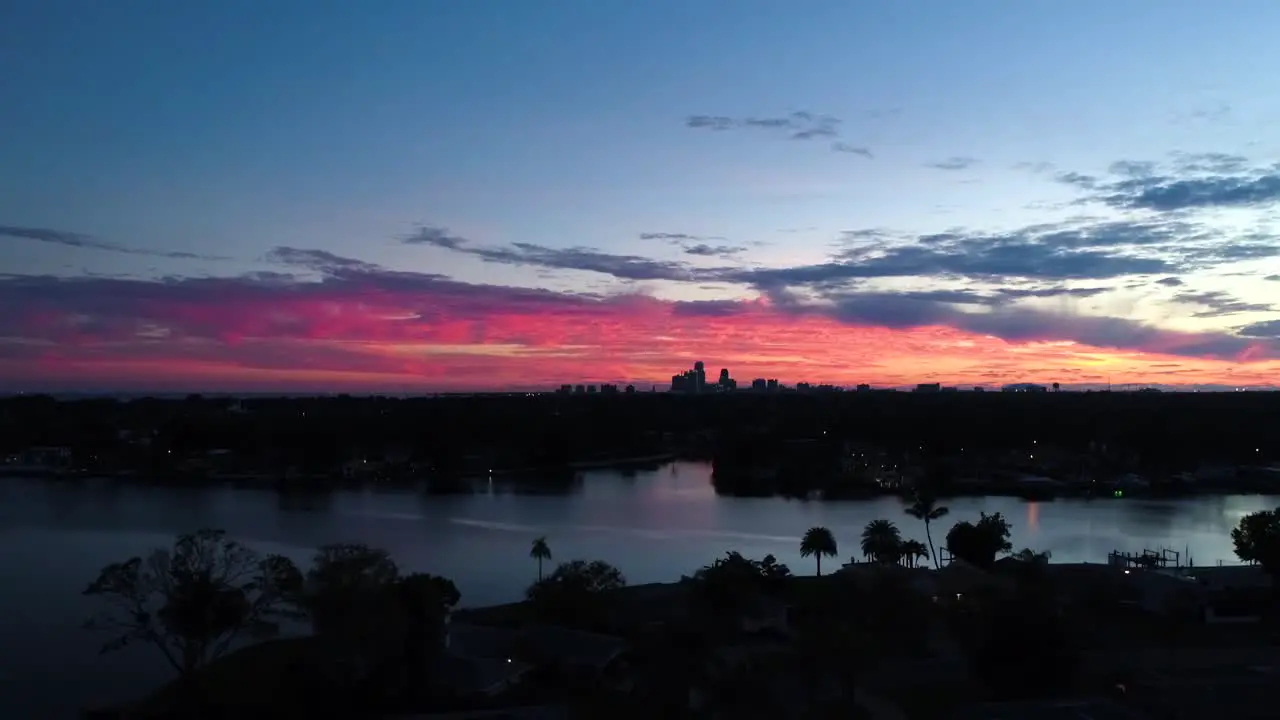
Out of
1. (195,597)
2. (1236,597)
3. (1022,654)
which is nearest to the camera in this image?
(1022,654)

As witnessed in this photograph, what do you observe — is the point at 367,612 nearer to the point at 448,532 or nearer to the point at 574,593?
the point at 574,593

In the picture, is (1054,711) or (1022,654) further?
(1022,654)

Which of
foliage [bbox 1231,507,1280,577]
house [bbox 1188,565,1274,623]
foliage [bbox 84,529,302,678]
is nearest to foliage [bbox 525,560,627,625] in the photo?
foliage [bbox 84,529,302,678]

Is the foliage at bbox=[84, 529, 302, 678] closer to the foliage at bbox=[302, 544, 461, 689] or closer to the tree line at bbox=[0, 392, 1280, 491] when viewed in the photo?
the foliage at bbox=[302, 544, 461, 689]

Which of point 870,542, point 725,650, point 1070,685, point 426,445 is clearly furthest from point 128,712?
point 426,445

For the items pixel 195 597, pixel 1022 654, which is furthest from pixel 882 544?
pixel 195 597

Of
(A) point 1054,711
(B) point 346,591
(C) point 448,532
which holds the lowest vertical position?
(C) point 448,532
